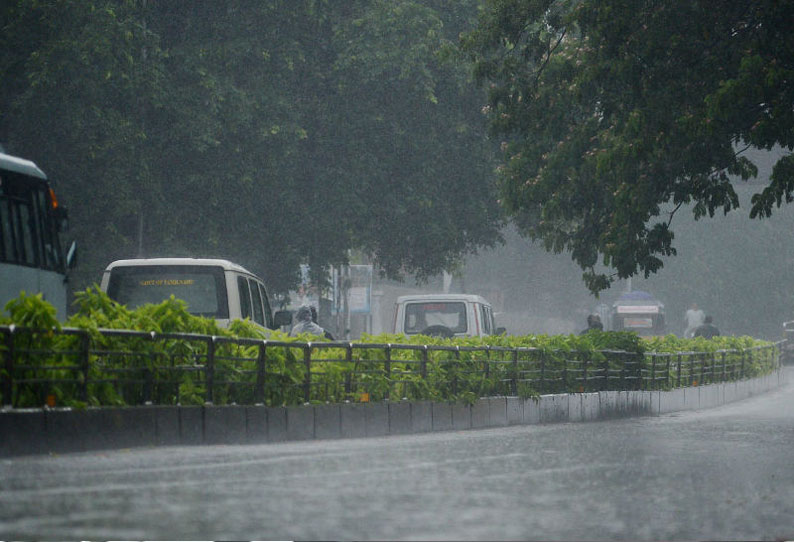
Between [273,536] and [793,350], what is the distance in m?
70.5

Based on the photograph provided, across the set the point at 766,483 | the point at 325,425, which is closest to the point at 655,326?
the point at 325,425

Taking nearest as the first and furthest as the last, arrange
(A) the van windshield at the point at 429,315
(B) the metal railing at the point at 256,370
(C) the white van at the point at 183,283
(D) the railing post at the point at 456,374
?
(B) the metal railing at the point at 256,370
(C) the white van at the point at 183,283
(D) the railing post at the point at 456,374
(A) the van windshield at the point at 429,315

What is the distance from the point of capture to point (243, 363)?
57.3 feet

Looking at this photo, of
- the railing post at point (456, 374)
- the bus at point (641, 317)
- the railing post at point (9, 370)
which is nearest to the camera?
the railing post at point (9, 370)

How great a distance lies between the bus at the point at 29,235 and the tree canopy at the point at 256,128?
9.95 m

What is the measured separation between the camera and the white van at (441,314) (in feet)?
106

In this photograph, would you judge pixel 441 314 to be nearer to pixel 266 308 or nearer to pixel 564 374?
pixel 564 374

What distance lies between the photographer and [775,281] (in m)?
98.1

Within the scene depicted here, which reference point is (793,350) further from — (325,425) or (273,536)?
(273,536)

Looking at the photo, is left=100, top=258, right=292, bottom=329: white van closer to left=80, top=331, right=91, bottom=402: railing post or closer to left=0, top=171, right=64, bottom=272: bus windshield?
left=0, top=171, right=64, bottom=272: bus windshield

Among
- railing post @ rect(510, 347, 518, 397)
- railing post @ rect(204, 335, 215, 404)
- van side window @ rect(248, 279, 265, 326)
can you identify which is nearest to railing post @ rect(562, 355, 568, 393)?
railing post @ rect(510, 347, 518, 397)

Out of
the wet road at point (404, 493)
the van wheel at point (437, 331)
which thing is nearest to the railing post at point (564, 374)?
the van wheel at point (437, 331)

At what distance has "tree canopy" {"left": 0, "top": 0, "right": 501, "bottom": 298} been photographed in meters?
31.4

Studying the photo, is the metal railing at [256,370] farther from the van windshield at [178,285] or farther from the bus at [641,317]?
the bus at [641,317]
